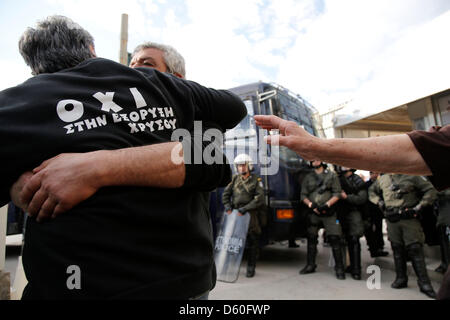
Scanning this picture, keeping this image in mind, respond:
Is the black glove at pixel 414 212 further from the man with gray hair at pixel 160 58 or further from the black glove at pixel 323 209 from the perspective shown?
the man with gray hair at pixel 160 58

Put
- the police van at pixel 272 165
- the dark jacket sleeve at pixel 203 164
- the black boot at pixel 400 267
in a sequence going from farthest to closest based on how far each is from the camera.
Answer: the police van at pixel 272 165 → the black boot at pixel 400 267 → the dark jacket sleeve at pixel 203 164

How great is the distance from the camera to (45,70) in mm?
945

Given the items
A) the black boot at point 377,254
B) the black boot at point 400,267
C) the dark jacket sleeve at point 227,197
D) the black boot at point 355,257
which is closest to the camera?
the black boot at point 400,267

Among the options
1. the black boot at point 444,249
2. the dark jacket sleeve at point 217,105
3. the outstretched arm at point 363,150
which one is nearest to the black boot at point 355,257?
the black boot at point 444,249

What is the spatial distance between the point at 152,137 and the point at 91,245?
35cm

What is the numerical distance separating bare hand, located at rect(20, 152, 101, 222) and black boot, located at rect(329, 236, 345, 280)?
4.42 metres

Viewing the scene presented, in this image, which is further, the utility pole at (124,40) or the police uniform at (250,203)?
the police uniform at (250,203)

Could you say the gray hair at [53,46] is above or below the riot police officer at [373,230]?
above

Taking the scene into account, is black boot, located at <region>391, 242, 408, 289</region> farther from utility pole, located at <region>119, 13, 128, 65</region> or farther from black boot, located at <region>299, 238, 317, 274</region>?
utility pole, located at <region>119, 13, 128, 65</region>

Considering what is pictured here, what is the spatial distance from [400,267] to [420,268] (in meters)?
0.27

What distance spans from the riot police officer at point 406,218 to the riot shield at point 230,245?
213cm

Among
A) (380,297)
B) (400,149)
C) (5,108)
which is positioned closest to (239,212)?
(380,297)

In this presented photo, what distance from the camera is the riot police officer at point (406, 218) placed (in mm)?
3756

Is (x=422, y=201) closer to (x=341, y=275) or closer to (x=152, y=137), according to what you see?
(x=341, y=275)
